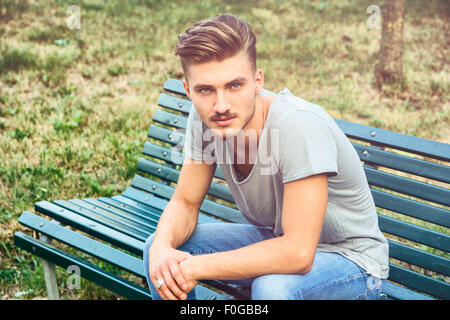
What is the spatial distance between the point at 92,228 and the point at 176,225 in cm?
55

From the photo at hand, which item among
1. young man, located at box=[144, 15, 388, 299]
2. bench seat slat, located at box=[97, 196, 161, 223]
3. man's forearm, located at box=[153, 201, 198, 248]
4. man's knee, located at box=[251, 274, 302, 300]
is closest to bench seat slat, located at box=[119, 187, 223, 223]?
bench seat slat, located at box=[97, 196, 161, 223]

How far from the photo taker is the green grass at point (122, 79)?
14.8ft

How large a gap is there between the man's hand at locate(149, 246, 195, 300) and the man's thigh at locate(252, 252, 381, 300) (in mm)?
325

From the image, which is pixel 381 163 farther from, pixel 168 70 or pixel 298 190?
pixel 168 70

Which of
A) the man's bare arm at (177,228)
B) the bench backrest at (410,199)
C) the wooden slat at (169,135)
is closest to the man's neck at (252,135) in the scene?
the man's bare arm at (177,228)

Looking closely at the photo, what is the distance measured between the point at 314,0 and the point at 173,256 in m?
8.98

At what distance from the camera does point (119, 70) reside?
7.33m

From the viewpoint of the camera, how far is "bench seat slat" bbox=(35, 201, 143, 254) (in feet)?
8.36

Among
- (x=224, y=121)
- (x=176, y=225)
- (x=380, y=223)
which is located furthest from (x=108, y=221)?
(x=380, y=223)

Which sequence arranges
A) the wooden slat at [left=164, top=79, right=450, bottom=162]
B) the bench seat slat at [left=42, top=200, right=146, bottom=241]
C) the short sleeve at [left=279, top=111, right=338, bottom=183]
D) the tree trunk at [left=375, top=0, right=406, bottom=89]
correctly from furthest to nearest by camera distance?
the tree trunk at [left=375, top=0, right=406, bottom=89] < the bench seat slat at [left=42, top=200, right=146, bottom=241] < the wooden slat at [left=164, top=79, right=450, bottom=162] < the short sleeve at [left=279, top=111, right=338, bottom=183]

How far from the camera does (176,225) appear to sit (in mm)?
2438

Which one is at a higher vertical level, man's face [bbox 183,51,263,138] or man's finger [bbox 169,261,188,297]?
man's face [bbox 183,51,263,138]

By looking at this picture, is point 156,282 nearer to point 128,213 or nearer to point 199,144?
point 199,144

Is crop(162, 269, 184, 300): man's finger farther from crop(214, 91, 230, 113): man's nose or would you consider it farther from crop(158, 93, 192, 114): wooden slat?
crop(158, 93, 192, 114): wooden slat
